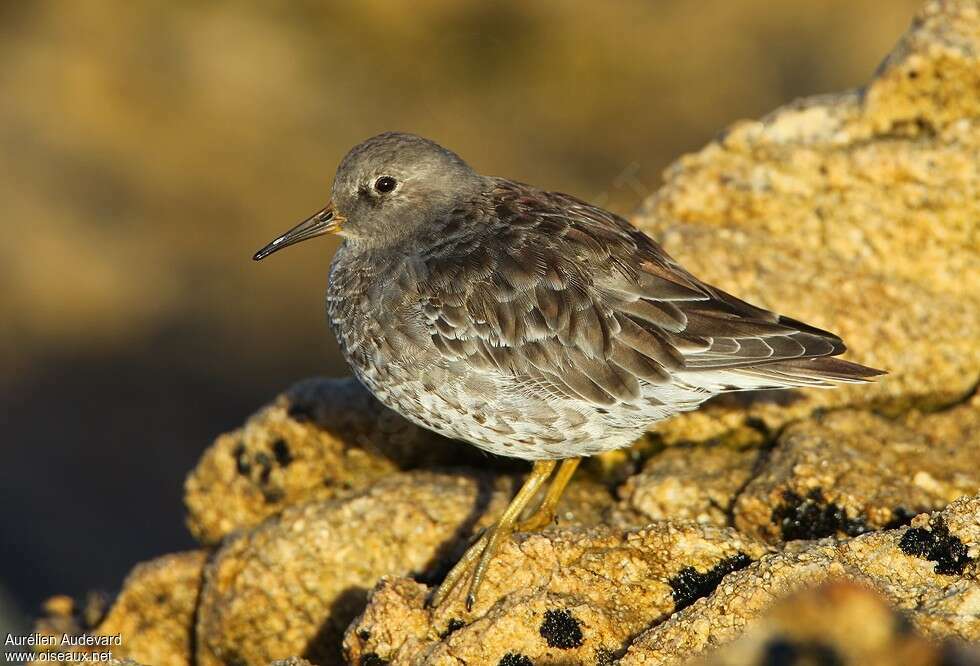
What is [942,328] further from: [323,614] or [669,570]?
[323,614]

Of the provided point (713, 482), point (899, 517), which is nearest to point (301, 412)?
point (713, 482)

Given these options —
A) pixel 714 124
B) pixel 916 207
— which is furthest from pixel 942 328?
pixel 714 124

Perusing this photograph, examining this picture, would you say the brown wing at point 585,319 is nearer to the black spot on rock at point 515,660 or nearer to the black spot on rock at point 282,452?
the black spot on rock at point 515,660

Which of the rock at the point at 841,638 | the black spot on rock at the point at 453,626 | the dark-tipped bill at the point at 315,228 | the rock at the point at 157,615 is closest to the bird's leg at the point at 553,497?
the black spot on rock at the point at 453,626

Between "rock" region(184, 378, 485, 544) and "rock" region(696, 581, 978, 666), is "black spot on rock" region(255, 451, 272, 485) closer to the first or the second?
"rock" region(184, 378, 485, 544)

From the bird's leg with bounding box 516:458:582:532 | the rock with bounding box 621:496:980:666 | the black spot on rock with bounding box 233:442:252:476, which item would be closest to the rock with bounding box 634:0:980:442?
the bird's leg with bounding box 516:458:582:532

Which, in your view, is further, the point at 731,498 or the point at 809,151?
the point at 809,151
